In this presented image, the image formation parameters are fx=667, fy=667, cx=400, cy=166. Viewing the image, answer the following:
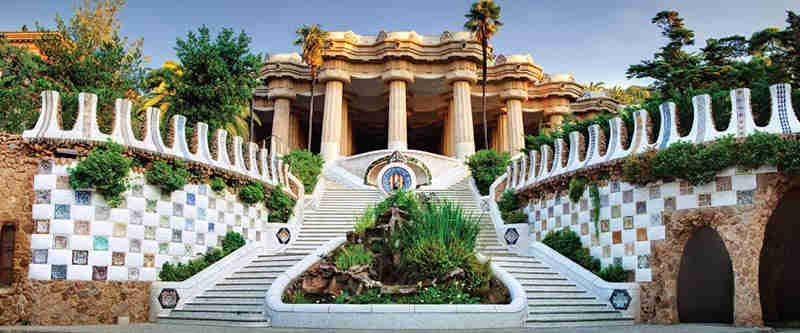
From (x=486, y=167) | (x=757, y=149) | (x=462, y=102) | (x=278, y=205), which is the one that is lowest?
(x=278, y=205)

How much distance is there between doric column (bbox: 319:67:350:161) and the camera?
44.5m

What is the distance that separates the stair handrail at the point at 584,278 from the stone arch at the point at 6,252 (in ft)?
49.8

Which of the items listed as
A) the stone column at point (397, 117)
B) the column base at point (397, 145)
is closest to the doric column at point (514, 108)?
the stone column at point (397, 117)

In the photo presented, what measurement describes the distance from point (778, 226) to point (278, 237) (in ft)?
50.6

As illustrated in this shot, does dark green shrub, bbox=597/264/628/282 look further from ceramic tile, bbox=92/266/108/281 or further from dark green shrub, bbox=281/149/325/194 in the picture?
dark green shrub, bbox=281/149/325/194

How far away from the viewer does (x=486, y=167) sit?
3212 cm

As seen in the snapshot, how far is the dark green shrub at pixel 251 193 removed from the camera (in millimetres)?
22734

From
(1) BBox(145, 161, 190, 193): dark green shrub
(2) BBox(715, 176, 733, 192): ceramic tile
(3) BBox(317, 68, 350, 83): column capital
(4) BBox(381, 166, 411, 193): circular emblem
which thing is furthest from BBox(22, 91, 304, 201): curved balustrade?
(3) BBox(317, 68, 350, 83): column capital

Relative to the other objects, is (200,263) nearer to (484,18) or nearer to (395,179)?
(395,179)

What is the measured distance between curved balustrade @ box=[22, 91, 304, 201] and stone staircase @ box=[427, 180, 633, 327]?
869cm

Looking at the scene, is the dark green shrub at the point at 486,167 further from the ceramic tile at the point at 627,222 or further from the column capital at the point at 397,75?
the column capital at the point at 397,75

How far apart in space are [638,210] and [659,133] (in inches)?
88.8

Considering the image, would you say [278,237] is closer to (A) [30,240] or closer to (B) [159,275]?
(B) [159,275]

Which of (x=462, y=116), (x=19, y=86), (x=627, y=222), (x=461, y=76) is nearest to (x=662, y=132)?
(x=627, y=222)
